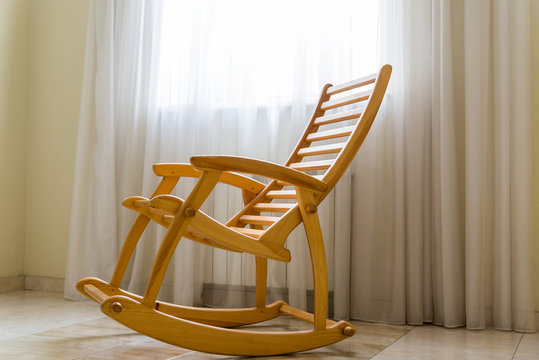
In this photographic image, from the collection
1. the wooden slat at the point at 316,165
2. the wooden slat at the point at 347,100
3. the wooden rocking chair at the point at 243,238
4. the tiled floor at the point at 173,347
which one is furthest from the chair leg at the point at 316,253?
Answer: the wooden slat at the point at 347,100

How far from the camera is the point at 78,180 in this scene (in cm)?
275

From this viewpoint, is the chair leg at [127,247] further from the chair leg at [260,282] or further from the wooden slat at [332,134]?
the wooden slat at [332,134]

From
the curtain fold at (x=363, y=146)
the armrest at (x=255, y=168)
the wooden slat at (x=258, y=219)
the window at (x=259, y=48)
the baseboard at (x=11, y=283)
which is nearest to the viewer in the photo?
the armrest at (x=255, y=168)

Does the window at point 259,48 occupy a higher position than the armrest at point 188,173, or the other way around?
the window at point 259,48

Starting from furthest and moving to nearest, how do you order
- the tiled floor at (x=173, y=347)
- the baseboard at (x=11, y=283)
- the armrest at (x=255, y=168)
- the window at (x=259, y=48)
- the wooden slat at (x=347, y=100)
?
the baseboard at (x=11, y=283), the window at (x=259, y=48), the wooden slat at (x=347, y=100), the tiled floor at (x=173, y=347), the armrest at (x=255, y=168)

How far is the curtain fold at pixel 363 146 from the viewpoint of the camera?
2086 mm

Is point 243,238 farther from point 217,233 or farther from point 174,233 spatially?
point 174,233

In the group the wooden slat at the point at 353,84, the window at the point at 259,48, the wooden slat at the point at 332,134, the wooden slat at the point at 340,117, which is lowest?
the wooden slat at the point at 332,134

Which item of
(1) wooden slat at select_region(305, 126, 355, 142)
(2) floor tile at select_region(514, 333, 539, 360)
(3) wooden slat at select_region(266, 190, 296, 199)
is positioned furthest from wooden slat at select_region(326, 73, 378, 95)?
(2) floor tile at select_region(514, 333, 539, 360)

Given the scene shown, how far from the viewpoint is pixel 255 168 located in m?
1.60

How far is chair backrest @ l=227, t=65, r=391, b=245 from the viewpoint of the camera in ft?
5.65

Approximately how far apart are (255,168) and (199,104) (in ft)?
3.46

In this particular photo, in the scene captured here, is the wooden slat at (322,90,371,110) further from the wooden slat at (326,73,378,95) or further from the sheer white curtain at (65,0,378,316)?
the sheer white curtain at (65,0,378,316)

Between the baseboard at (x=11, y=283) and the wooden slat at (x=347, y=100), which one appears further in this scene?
the baseboard at (x=11, y=283)
